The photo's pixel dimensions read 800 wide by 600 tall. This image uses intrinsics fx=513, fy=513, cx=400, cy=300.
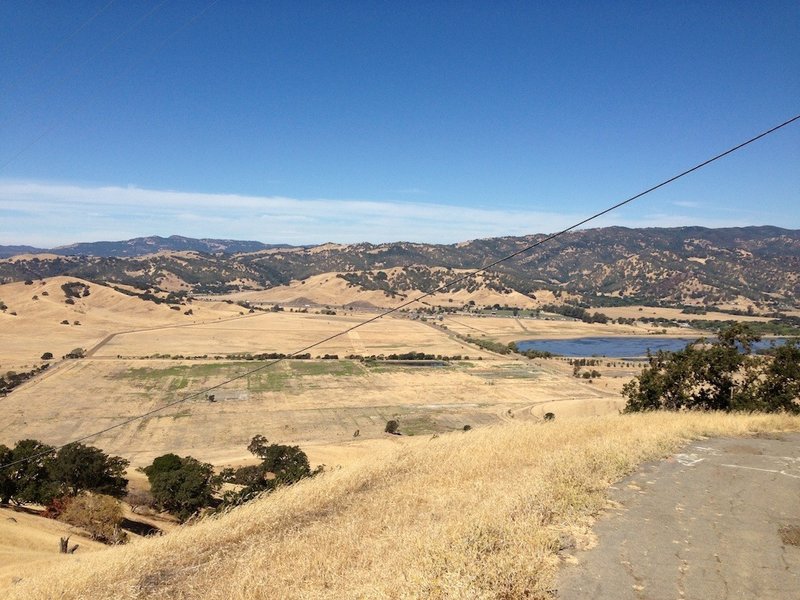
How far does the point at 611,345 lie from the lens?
135m

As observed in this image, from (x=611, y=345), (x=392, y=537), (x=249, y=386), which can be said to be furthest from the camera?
(x=611, y=345)

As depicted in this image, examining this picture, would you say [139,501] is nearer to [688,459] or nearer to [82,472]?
[82,472]

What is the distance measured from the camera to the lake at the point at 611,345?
122 metres

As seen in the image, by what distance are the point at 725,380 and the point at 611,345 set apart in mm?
113683

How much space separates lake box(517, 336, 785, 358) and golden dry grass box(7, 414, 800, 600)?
4532 inches

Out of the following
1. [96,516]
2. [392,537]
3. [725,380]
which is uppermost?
[392,537]

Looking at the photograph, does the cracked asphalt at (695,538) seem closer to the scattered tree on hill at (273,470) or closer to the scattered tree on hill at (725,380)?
the scattered tree on hill at (725,380)

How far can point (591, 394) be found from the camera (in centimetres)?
7525

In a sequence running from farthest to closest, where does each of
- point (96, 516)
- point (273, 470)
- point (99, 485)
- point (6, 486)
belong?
point (273, 470)
point (99, 485)
point (6, 486)
point (96, 516)

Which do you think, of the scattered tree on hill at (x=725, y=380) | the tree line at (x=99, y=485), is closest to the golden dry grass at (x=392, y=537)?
the tree line at (x=99, y=485)

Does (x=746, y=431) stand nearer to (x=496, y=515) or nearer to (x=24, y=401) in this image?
(x=496, y=515)

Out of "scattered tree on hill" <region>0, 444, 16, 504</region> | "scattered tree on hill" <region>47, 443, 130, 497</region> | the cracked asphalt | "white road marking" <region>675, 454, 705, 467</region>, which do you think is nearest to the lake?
"scattered tree on hill" <region>47, 443, 130, 497</region>

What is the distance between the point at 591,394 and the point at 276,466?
55389 millimetres

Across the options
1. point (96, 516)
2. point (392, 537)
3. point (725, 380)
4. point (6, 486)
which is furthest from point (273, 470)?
point (392, 537)
